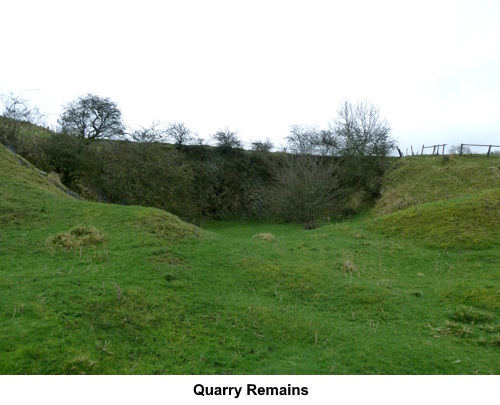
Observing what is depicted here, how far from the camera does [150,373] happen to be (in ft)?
17.6

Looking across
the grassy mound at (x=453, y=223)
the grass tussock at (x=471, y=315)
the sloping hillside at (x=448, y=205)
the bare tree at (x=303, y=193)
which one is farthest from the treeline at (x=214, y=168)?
the grass tussock at (x=471, y=315)

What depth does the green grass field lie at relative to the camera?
583cm

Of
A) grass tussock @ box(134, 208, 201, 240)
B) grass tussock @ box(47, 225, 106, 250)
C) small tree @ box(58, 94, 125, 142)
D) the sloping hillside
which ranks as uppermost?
small tree @ box(58, 94, 125, 142)

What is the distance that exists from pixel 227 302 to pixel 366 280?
5005 mm

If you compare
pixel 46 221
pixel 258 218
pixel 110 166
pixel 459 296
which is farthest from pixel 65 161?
pixel 459 296

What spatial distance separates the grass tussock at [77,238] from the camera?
1024 centimetres

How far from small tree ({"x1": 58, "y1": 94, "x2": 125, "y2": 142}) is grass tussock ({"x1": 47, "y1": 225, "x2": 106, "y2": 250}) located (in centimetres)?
2472

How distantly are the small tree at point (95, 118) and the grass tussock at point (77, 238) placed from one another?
81.1ft

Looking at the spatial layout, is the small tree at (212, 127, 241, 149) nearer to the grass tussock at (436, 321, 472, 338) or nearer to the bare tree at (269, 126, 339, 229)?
the bare tree at (269, 126, 339, 229)

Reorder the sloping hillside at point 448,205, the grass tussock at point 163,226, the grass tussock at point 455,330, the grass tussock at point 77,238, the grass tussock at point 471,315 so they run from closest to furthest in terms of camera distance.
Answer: the grass tussock at point 455,330, the grass tussock at point 471,315, the grass tussock at point 77,238, the grass tussock at point 163,226, the sloping hillside at point 448,205

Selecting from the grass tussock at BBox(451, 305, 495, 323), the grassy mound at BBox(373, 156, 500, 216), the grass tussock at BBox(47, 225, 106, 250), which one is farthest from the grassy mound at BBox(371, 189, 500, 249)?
the grass tussock at BBox(47, 225, 106, 250)

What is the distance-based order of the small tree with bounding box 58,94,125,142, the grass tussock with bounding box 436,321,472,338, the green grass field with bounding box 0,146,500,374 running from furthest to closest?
the small tree with bounding box 58,94,125,142, the grass tussock with bounding box 436,321,472,338, the green grass field with bounding box 0,146,500,374

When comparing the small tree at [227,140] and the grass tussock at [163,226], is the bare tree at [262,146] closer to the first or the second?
the small tree at [227,140]

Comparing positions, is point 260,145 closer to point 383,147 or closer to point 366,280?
point 383,147
